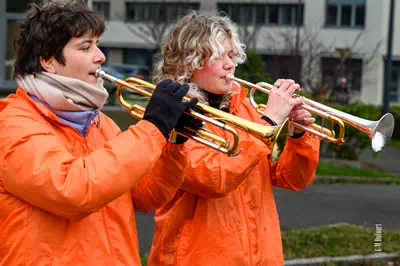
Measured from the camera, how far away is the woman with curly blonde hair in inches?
120

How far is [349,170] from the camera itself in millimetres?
11820

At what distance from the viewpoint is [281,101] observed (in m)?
3.13

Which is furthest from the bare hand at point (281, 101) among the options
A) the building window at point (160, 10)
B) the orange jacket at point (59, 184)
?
the building window at point (160, 10)

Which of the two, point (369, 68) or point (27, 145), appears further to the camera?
point (369, 68)

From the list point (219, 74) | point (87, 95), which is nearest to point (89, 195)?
point (87, 95)

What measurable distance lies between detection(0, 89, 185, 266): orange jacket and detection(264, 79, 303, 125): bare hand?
0.82 meters

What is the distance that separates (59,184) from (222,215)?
1032 mm

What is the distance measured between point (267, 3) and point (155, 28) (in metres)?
8.46

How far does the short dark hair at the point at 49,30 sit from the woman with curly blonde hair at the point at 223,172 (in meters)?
0.74

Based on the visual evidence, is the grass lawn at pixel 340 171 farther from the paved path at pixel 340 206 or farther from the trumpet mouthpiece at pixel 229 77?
the trumpet mouthpiece at pixel 229 77

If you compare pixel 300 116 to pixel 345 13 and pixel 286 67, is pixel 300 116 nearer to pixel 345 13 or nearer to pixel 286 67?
pixel 286 67

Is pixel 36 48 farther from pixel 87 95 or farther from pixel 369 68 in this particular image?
pixel 369 68

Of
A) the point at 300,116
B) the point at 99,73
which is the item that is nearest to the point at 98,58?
the point at 99,73

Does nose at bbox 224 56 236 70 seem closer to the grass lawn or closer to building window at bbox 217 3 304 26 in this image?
the grass lawn
